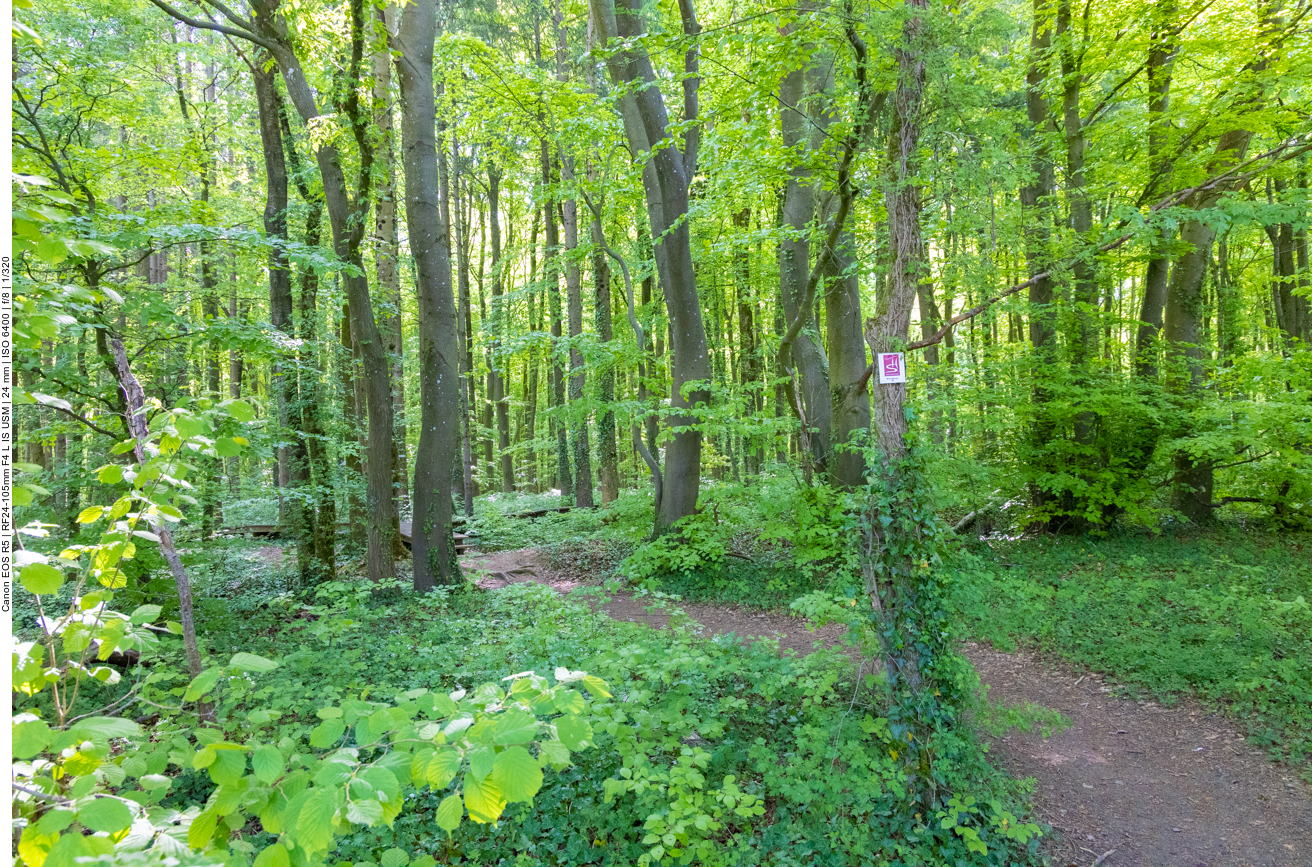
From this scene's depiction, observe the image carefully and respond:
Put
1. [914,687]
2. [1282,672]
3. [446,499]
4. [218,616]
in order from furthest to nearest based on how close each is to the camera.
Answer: [446,499] < [218,616] < [1282,672] < [914,687]

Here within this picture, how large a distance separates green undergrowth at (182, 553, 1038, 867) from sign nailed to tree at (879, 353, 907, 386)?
194 cm

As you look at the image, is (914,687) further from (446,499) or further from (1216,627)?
(446,499)

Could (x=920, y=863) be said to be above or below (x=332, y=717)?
below

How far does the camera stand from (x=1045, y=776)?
14.5 ft

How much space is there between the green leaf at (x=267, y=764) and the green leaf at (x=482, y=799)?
420 mm

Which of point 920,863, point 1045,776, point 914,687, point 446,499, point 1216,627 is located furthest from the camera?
point 446,499

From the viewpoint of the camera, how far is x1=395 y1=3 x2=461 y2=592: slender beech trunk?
23.8ft

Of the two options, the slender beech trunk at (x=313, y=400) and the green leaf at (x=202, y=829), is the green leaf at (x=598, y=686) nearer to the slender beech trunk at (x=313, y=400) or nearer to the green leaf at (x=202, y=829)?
the green leaf at (x=202, y=829)

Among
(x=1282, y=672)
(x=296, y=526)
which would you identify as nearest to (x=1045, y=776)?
(x=1282, y=672)

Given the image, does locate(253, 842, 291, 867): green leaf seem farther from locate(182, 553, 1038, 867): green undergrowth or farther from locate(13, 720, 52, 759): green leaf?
locate(182, 553, 1038, 867): green undergrowth

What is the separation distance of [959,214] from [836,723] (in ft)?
13.3

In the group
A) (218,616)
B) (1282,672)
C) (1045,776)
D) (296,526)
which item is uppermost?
(296,526)

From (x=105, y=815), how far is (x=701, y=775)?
2.96 m

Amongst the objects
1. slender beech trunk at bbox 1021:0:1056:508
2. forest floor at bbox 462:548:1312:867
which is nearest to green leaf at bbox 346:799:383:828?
forest floor at bbox 462:548:1312:867
